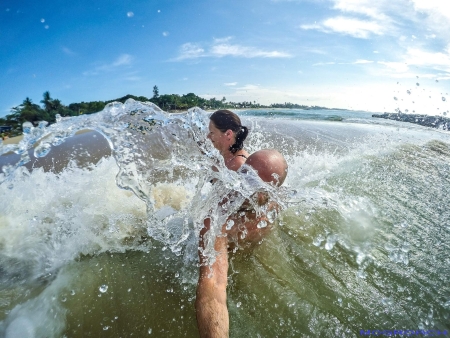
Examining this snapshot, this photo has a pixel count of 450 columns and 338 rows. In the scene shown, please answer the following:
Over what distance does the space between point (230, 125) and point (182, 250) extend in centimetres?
161

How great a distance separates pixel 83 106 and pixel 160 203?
7636cm

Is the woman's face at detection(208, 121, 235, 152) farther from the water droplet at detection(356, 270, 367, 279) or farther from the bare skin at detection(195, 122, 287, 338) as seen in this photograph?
the water droplet at detection(356, 270, 367, 279)

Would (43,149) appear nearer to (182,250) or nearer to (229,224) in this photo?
(182,250)

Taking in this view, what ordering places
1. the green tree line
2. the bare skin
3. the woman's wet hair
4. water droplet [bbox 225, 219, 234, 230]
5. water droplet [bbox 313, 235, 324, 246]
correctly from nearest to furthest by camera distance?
1. the bare skin
2. water droplet [bbox 225, 219, 234, 230]
3. water droplet [bbox 313, 235, 324, 246]
4. the woman's wet hair
5. the green tree line

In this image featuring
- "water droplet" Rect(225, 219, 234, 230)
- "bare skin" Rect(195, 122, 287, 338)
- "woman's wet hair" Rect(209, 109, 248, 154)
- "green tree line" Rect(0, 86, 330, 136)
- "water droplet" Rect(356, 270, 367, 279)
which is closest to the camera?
"bare skin" Rect(195, 122, 287, 338)

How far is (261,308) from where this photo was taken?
1820 millimetres

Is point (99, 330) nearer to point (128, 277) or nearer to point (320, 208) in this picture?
point (128, 277)

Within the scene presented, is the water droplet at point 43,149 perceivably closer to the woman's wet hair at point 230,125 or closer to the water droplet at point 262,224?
the woman's wet hair at point 230,125

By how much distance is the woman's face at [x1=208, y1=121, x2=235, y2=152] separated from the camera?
3.02 m

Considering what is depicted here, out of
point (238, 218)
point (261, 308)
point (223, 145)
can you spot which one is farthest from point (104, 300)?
point (223, 145)

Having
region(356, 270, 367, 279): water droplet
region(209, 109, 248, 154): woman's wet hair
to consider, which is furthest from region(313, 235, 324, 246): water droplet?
region(209, 109, 248, 154): woman's wet hair

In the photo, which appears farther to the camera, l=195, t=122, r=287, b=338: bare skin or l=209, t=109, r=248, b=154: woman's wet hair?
l=209, t=109, r=248, b=154: woman's wet hair

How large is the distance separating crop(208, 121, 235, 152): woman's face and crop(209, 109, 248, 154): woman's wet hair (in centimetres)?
4

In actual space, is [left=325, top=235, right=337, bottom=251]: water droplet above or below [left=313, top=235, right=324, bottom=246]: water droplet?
above
